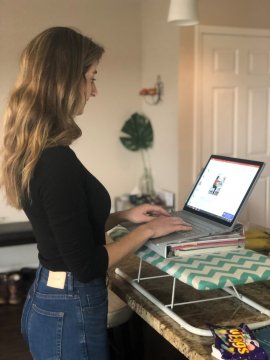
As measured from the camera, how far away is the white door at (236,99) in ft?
12.3

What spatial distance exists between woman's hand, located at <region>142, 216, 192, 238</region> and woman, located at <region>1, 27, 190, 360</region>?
2cm

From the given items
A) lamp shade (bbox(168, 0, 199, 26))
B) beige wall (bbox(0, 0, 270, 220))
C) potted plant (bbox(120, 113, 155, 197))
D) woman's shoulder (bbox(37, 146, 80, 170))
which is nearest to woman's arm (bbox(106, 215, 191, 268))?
woman's shoulder (bbox(37, 146, 80, 170))

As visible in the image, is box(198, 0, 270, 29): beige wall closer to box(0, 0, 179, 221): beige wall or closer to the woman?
box(0, 0, 179, 221): beige wall

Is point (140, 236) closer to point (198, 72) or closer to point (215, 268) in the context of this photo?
point (215, 268)

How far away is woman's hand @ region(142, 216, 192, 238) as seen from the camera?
1.38m

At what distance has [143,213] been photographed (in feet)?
5.34

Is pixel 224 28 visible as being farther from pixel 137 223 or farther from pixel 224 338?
pixel 224 338

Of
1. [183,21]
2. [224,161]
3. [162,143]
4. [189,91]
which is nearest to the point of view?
[224,161]

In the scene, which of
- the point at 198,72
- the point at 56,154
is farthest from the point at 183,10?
the point at 56,154

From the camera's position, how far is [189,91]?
3.71 metres

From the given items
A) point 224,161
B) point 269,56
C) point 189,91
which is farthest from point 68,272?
point 269,56

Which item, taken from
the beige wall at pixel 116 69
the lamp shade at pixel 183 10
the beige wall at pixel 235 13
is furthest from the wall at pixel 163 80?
the lamp shade at pixel 183 10

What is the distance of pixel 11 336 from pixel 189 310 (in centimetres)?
219

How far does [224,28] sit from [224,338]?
3071mm
